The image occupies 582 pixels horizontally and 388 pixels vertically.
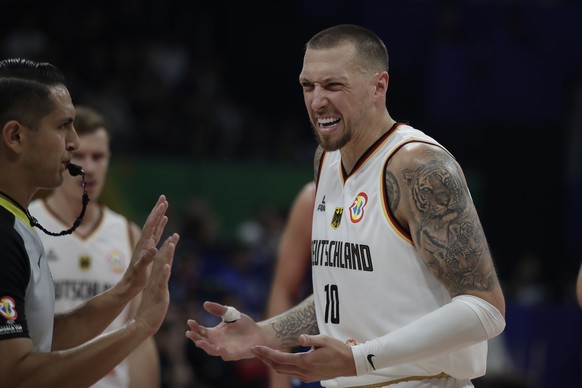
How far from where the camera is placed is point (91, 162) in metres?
6.23

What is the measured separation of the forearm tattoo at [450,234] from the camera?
13.6 feet

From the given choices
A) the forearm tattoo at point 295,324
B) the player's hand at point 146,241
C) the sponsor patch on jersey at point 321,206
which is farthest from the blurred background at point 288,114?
the player's hand at point 146,241

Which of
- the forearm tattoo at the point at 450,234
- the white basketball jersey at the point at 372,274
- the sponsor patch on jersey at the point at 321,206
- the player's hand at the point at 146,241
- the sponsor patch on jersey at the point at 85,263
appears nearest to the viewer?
the forearm tattoo at the point at 450,234

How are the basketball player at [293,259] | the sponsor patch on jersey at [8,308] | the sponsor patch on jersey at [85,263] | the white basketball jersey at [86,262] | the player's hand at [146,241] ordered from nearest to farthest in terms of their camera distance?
the sponsor patch on jersey at [8,308] → the player's hand at [146,241] → the white basketball jersey at [86,262] → the sponsor patch on jersey at [85,263] → the basketball player at [293,259]

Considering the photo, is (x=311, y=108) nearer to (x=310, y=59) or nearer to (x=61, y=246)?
(x=310, y=59)

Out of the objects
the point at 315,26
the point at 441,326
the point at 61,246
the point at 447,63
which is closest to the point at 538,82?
the point at 447,63

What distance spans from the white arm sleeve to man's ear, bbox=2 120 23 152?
1.63 meters

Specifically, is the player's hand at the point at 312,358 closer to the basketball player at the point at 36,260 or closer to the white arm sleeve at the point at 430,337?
the white arm sleeve at the point at 430,337

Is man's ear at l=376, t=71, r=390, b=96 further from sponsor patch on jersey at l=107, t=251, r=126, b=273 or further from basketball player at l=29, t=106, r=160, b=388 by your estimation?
sponsor patch on jersey at l=107, t=251, r=126, b=273

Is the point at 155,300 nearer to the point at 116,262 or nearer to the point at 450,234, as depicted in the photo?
the point at 450,234

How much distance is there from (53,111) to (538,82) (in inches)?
491

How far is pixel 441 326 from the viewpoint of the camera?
159 inches

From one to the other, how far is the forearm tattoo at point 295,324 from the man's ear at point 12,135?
1.59 meters

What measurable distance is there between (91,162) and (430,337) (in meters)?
2.96
